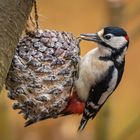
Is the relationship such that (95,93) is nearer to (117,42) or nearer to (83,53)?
(117,42)

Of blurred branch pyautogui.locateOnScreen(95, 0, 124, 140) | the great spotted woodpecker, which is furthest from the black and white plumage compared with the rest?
blurred branch pyautogui.locateOnScreen(95, 0, 124, 140)

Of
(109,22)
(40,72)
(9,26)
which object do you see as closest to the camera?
(9,26)

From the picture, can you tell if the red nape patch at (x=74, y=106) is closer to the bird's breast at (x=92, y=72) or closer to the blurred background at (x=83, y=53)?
the bird's breast at (x=92, y=72)

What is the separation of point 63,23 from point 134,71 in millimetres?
806

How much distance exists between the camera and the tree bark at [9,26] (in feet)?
8.13

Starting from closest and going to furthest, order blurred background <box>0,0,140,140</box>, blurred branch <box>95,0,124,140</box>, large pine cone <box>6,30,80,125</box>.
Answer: large pine cone <box>6,30,80,125</box> < blurred branch <box>95,0,124,140</box> < blurred background <box>0,0,140,140</box>

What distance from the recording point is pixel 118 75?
11.5 feet

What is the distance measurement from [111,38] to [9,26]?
1.04m

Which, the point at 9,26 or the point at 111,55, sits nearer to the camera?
the point at 9,26

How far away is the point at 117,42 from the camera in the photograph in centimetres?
346

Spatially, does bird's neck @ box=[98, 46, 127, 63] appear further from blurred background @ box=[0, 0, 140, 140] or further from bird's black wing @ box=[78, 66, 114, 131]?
blurred background @ box=[0, 0, 140, 140]

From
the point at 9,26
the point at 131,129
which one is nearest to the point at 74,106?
the point at 9,26

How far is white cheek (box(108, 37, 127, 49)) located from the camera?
3.44 metres

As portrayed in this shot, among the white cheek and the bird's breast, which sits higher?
the white cheek
